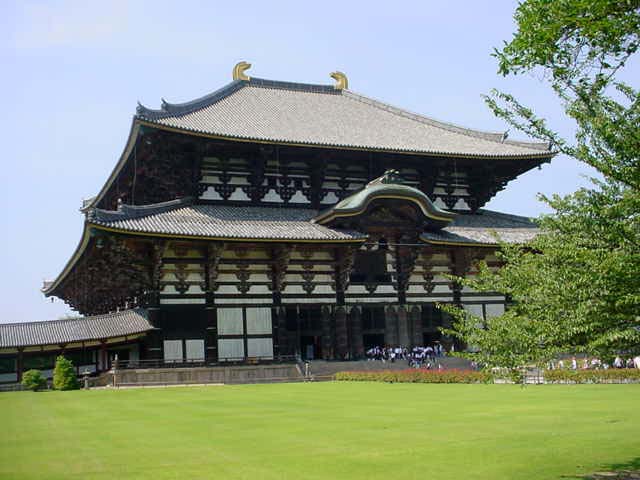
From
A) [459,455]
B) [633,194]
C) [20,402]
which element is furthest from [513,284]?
[20,402]

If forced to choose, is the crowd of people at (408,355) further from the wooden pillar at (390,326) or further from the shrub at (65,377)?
the shrub at (65,377)

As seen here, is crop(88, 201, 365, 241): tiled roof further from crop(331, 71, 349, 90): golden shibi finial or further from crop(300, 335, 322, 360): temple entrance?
crop(331, 71, 349, 90): golden shibi finial

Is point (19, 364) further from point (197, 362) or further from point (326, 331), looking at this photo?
point (326, 331)

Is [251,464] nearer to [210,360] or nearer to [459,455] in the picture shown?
[459,455]

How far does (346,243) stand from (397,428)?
22.8 meters

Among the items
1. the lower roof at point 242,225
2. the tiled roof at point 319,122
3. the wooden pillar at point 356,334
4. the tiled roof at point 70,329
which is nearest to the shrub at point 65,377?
the tiled roof at point 70,329

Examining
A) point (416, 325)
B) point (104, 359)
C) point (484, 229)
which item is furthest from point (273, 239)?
point (484, 229)

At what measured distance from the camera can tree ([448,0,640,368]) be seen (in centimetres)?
877

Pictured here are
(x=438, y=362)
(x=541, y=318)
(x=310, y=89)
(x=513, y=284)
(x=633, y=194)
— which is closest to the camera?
(x=633, y=194)

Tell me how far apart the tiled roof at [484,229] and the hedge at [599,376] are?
11.4 meters

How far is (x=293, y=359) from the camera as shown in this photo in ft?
121

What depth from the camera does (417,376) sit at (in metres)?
30.3

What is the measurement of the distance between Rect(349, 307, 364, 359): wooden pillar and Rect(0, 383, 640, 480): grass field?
15767 millimetres

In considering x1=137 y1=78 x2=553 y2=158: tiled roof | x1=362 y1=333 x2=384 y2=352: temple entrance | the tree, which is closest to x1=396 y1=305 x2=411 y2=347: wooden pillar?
x1=362 y1=333 x2=384 y2=352: temple entrance
